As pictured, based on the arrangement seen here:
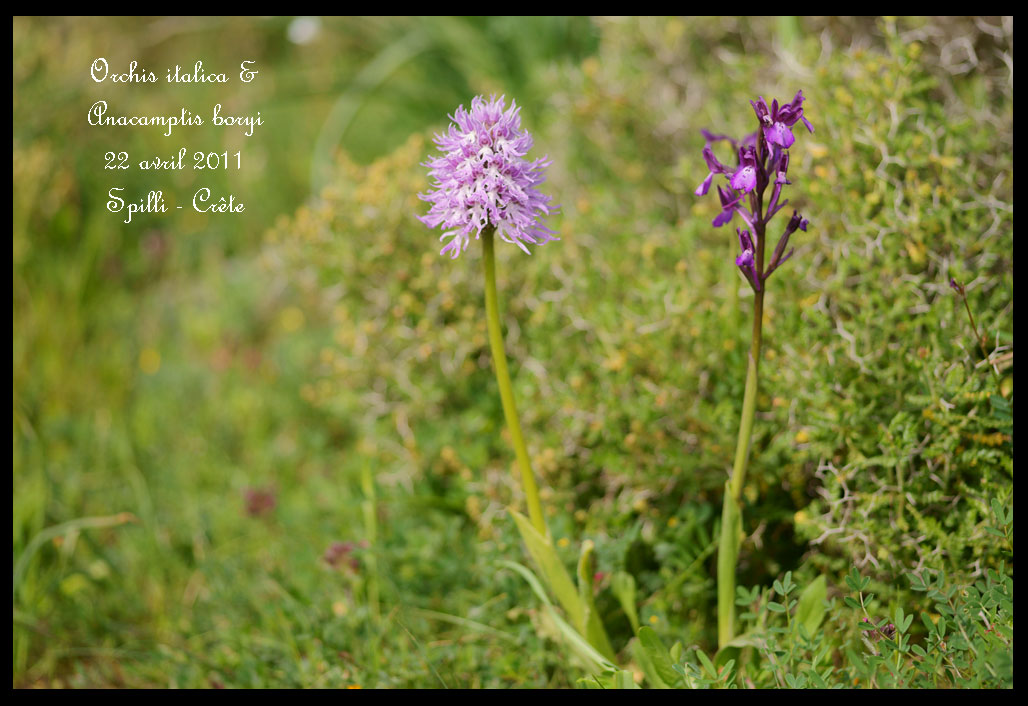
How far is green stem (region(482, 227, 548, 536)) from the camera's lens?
→ 167 cm

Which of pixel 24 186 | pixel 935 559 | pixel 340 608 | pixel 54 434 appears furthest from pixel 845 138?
pixel 24 186

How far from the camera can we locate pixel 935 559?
1899 mm

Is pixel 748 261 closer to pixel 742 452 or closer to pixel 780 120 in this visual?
pixel 780 120

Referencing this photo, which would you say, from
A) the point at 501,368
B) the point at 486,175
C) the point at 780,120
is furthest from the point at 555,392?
the point at 780,120

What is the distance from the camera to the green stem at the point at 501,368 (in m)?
1.67

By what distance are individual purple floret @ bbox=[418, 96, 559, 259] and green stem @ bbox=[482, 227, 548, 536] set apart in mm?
58

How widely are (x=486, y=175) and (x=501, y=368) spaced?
409 millimetres

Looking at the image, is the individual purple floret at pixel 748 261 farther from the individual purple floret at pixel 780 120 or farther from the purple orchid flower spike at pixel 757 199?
the individual purple floret at pixel 780 120

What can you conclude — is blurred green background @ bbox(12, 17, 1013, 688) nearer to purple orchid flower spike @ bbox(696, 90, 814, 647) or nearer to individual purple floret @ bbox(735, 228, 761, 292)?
purple orchid flower spike @ bbox(696, 90, 814, 647)

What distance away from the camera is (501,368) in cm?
173

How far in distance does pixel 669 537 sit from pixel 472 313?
983mm

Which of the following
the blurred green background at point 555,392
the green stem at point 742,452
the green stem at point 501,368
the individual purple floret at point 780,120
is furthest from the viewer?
the blurred green background at point 555,392

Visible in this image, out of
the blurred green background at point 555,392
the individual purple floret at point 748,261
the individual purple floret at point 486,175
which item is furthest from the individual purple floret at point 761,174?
the blurred green background at point 555,392

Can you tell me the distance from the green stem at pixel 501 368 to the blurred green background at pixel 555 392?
47cm
